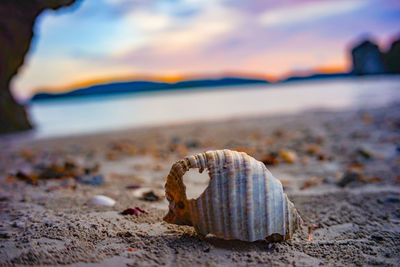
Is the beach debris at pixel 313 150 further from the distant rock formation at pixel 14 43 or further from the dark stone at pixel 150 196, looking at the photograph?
the distant rock formation at pixel 14 43

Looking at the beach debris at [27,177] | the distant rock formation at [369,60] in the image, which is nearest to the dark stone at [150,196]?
the beach debris at [27,177]

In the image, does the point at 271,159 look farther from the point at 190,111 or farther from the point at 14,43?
the point at 190,111

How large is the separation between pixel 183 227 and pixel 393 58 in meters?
61.4

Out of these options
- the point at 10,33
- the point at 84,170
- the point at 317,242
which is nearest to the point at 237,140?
the point at 84,170

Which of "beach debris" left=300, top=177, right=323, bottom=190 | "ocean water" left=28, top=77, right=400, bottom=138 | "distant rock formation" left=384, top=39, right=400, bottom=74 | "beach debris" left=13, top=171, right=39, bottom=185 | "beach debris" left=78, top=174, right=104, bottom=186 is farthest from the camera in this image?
"distant rock formation" left=384, top=39, right=400, bottom=74

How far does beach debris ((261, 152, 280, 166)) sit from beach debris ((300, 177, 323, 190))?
2.32 feet

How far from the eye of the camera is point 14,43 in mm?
9789

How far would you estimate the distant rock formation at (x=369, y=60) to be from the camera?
53.8 meters

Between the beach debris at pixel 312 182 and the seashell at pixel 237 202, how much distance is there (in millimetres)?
1515

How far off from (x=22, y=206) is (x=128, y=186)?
1099 millimetres

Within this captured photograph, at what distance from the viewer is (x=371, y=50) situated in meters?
54.7

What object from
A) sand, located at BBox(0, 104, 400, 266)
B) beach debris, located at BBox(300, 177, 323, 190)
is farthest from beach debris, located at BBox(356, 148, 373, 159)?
beach debris, located at BBox(300, 177, 323, 190)

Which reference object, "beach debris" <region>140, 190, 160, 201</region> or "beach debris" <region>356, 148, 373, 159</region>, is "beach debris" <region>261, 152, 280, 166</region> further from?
"beach debris" <region>140, 190, 160, 201</region>

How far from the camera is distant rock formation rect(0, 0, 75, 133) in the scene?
25.6 ft
